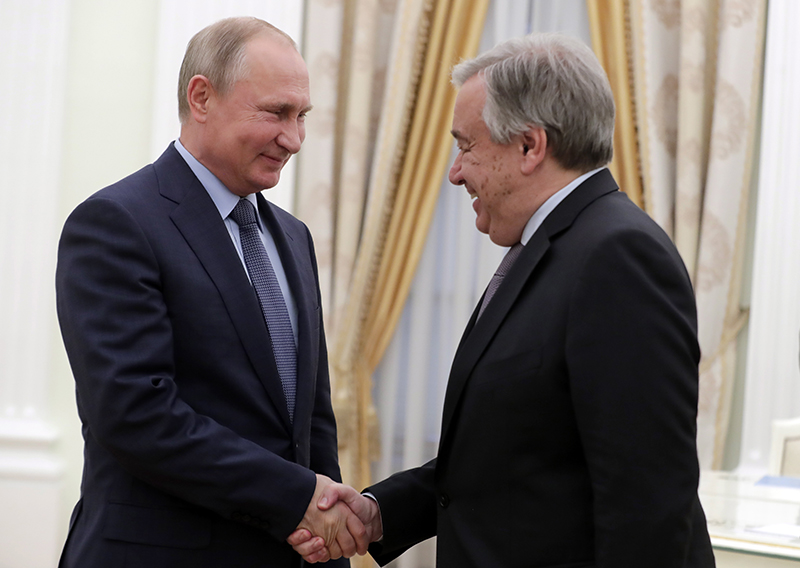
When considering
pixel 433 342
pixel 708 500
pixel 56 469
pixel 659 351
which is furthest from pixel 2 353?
pixel 659 351

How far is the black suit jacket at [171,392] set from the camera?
1.49 meters

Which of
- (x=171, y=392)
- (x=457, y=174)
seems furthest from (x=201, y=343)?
(x=457, y=174)

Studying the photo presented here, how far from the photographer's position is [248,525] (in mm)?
1621

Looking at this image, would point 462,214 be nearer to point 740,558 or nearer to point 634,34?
point 634,34

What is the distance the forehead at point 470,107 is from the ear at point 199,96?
0.58 m

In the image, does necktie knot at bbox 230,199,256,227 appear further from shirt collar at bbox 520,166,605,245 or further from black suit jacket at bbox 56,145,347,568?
shirt collar at bbox 520,166,605,245

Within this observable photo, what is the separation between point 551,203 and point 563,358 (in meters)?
0.31

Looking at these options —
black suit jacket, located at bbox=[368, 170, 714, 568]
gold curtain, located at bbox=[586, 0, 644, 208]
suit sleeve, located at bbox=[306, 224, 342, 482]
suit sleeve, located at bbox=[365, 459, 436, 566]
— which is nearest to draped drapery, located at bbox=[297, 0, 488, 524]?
gold curtain, located at bbox=[586, 0, 644, 208]

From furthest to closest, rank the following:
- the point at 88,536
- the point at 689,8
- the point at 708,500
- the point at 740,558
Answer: the point at 689,8, the point at 708,500, the point at 740,558, the point at 88,536

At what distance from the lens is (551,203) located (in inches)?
57.5

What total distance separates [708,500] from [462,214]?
2.06 m

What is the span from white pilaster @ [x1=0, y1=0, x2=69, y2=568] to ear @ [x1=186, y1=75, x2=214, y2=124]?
2.50 metres

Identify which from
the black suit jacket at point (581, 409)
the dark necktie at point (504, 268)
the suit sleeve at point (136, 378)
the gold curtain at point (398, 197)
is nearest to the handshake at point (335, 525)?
the suit sleeve at point (136, 378)

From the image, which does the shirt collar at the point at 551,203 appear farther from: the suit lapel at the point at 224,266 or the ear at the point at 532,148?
the suit lapel at the point at 224,266
